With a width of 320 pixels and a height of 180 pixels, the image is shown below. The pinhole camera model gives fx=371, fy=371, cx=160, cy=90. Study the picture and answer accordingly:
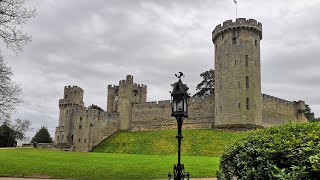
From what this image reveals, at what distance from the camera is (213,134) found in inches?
1740

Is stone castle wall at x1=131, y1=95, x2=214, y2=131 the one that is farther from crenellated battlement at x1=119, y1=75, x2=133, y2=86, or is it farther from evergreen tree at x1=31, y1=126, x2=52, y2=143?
evergreen tree at x1=31, y1=126, x2=52, y2=143

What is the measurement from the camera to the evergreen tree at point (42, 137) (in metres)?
72.8

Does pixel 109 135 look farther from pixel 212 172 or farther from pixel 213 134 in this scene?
pixel 212 172

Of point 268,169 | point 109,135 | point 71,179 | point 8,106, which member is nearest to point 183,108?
point 268,169

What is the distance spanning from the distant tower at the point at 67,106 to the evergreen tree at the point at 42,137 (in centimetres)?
856

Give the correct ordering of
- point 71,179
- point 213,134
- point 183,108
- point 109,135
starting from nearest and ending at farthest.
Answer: point 183,108
point 71,179
point 213,134
point 109,135

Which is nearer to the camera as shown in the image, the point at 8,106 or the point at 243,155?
the point at 243,155

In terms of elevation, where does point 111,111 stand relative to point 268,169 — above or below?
above

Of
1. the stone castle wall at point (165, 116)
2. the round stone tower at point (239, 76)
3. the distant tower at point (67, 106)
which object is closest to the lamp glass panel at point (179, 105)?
the round stone tower at point (239, 76)

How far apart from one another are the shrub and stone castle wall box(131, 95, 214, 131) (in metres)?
44.0

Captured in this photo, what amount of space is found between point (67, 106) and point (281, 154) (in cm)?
6213

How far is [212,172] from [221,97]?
28.5 metres

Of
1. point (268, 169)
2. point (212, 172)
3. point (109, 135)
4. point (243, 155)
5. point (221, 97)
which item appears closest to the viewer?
point (268, 169)

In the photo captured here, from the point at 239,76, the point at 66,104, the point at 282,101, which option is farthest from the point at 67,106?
the point at 282,101
